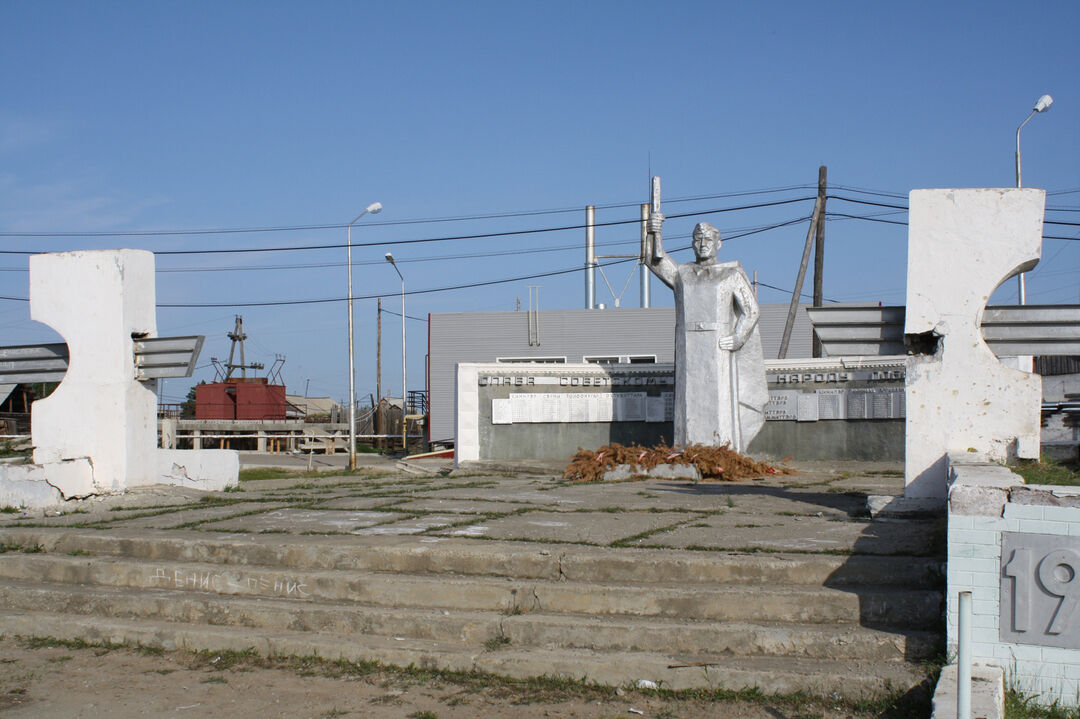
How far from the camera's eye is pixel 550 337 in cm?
3234

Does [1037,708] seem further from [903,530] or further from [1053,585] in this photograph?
[903,530]

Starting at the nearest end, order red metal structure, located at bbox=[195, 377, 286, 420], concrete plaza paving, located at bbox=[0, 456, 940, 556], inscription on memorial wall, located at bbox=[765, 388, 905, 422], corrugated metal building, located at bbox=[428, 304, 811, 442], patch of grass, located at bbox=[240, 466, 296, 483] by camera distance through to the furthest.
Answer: concrete plaza paving, located at bbox=[0, 456, 940, 556] → inscription on memorial wall, located at bbox=[765, 388, 905, 422] → patch of grass, located at bbox=[240, 466, 296, 483] → corrugated metal building, located at bbox=[428, 304, 811, 442] → red metal structure, located at bbox=[195, 377, 286, 420]

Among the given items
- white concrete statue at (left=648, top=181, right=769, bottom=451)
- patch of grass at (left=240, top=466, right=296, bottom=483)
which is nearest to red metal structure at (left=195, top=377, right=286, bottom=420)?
patch of grass at (left=240, top=466, right=296, bottom=483)

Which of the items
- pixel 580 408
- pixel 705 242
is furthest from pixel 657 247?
pixel 580 408

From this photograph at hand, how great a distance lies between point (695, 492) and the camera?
10219mm

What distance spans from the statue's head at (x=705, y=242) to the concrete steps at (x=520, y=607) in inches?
331

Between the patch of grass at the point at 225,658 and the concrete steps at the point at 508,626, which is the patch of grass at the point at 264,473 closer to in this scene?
the concrete steps at the point at 508,626

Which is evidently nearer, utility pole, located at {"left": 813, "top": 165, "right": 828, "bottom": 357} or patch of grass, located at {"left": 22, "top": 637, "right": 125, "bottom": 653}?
patch of grass, located at {"left": 22, "top": 637, "right": 125, "bottom": 653}

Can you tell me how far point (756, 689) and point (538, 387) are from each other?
12143 millimetres

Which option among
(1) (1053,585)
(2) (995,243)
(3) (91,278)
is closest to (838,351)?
(2) (995,243)

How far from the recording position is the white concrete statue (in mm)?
13602

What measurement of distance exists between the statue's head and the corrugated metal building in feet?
58.8

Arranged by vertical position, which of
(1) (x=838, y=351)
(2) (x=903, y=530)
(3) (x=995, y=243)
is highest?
(3) (x=995, y=243)

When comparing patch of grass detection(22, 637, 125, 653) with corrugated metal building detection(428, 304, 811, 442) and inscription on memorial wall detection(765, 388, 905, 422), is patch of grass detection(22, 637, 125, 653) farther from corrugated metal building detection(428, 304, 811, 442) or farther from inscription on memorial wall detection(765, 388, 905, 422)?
corrugated metal building detection(428, 304, 811, 442)
